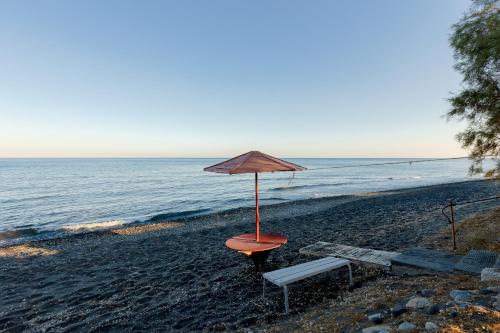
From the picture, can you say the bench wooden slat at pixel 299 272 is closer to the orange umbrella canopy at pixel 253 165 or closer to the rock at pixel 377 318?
the rock at pixel 377 318

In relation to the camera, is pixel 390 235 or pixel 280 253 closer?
pixel 280 253

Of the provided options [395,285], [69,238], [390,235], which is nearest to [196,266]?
[395,285]

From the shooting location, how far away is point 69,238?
13.9 m

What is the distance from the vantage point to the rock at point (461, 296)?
359cm

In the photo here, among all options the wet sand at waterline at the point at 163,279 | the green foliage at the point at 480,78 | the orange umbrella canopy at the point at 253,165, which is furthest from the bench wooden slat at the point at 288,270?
the green foliage at the point at 480,78

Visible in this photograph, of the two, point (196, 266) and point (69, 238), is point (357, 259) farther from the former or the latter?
point (69, 238)

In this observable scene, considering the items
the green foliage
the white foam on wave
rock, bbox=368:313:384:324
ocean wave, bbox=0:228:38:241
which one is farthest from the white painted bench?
ocean wave, bbox=0:228:38:241

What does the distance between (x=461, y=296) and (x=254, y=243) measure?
4.13m

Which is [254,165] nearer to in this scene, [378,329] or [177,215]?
[378,329]

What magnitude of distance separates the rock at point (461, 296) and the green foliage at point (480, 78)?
24.7ft

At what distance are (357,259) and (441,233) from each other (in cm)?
516

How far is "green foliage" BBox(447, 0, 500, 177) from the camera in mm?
8312

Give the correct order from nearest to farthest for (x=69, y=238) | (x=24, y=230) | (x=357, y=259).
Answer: (x=357, y=259)
(x=69, y=238)
(x=24, y=230)

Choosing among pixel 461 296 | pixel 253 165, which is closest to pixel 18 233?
pixel 253 165
